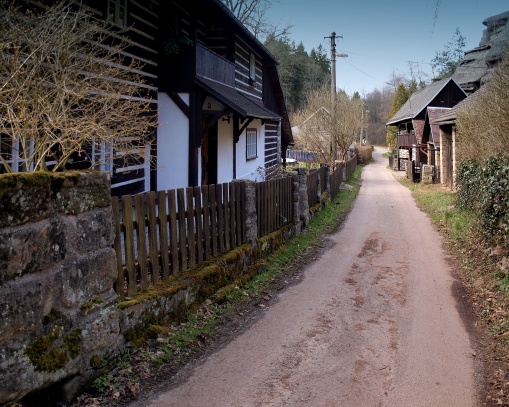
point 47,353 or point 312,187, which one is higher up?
point 312,187

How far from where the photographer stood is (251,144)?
779 inches

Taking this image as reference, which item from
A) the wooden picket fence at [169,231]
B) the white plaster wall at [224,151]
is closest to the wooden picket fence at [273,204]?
the wooden picket fence at [169,231]

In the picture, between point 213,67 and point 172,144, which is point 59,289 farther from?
point 213,67

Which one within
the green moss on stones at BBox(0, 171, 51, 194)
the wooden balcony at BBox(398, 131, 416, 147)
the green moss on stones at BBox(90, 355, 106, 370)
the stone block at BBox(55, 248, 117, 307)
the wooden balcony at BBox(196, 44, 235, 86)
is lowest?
the green moss on stones at BBox(90, 355, 106, 370)

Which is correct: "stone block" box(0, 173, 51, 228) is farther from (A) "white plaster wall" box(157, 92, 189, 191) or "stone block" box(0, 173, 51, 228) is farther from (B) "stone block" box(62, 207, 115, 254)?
(A) "white plaster wall" box(157, 92, 189, 191)

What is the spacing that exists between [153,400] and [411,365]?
2.67m

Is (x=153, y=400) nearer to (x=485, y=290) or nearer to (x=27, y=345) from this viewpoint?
(x=27, y=345)

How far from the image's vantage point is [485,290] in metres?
7.74

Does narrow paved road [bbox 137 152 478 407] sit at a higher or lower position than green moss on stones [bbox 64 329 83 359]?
lower

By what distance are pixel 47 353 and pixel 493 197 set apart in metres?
8.39

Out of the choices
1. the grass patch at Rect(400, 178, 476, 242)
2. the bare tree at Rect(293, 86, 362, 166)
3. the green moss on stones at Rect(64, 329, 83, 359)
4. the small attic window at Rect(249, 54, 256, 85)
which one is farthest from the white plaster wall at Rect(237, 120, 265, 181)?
the bare tree at Rect(293, 86, 362, 166)

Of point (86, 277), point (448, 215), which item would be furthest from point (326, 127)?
point (86, 277)

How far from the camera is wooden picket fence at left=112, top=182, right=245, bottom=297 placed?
17.1 ft

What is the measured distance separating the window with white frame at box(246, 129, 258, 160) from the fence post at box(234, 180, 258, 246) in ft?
34.1
